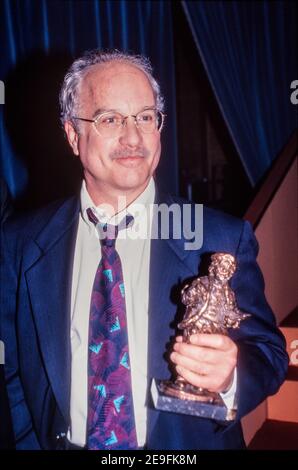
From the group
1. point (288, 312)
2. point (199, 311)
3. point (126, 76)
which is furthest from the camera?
point (288, 312)

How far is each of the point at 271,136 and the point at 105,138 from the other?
352 cm

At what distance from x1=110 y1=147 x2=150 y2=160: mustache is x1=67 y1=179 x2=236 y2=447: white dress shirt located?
0.16m

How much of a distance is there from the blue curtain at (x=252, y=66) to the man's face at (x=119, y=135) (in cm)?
298

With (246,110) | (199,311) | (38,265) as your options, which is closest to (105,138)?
(38,265)

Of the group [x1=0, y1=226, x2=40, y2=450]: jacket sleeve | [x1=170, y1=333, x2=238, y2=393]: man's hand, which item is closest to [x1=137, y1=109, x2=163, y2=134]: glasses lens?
[x1=0, y1=226, x2=40, y2=450]: jacket sleeve

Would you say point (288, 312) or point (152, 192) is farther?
point (288, 312)

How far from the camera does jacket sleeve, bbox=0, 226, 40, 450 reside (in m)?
1.66

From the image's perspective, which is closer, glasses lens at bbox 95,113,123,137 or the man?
the man

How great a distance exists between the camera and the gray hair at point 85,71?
1.62 metres

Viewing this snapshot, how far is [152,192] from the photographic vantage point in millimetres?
1705

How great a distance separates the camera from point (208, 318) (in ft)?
3.82

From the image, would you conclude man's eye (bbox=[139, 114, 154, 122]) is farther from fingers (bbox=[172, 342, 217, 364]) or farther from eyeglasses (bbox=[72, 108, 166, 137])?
fingers (bbox=[172, 342, 217, 364])
